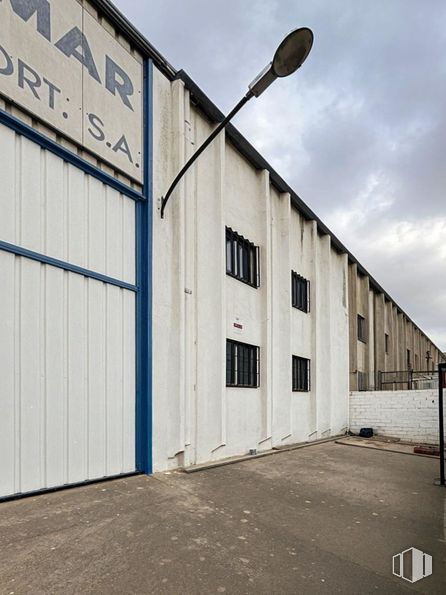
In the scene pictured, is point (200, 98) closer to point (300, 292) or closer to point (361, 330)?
point (300, 292)

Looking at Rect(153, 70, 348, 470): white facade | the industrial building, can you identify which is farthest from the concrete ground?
Rect(153, 70, 348, 470): white facade

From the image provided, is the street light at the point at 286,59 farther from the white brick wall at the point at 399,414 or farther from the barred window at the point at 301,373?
the white brick wall at the point at 399,414

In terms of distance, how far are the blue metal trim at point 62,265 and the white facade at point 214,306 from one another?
0.69 metres

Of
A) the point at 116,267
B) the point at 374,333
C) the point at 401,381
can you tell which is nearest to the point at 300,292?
the point at 116,267

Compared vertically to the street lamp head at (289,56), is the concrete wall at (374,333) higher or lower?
lower

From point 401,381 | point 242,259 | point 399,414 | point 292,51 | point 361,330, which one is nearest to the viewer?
point 292,51

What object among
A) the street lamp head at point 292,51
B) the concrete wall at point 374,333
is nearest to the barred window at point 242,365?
the street lamp head at point 292,51

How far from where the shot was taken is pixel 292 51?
18.0ft

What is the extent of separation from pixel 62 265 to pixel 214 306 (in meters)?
3.49

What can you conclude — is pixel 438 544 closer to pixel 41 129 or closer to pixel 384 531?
pixel 384 531

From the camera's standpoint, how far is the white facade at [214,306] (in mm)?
7121

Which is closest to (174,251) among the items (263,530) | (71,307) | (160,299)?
(160,299)

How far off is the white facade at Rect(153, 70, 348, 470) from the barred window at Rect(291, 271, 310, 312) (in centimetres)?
26

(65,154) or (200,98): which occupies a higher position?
(200,98)
